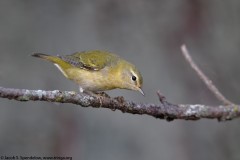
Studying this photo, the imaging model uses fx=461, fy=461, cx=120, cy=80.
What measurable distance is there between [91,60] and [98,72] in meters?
0.25

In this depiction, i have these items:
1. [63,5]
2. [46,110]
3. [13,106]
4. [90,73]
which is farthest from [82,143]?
[63,5]

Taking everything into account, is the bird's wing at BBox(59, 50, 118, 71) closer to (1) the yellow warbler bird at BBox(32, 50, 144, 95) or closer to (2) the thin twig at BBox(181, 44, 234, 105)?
(1) the yellow warbler bird at BBox(32, 50, 144, 95)

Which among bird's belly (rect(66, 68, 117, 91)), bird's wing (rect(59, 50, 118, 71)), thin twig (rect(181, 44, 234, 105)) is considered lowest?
thin twig (rect(181, 44, 234, 105))

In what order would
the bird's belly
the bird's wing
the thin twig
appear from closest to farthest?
1. the thin twig
2. the bird's belly
3. the bird's wing

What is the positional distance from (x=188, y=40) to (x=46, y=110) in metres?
2.32

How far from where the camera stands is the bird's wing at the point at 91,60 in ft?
16.6

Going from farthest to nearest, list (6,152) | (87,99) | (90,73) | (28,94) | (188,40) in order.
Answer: (188,40)
(6,152)
(90,73)
(87,99)
(28,94)

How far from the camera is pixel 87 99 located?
330 centimetres

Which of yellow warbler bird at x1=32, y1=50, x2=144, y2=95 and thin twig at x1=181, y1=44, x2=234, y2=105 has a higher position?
yellow warbler bird at x1=32, y1=50, x2=144, y2=95

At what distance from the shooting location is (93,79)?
4871mm

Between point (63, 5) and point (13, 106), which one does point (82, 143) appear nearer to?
point (13, 106)

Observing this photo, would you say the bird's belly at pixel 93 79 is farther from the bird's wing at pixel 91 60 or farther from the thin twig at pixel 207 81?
the thin twig at pixel 207 81

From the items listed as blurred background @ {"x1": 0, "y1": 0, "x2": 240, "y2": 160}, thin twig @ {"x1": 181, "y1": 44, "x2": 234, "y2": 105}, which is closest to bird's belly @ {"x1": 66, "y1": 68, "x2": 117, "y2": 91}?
blurred background @ {"x1": 0, "y1": 0, "x2": 240, "y2": 160}

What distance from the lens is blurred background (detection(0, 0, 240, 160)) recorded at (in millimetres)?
6105
